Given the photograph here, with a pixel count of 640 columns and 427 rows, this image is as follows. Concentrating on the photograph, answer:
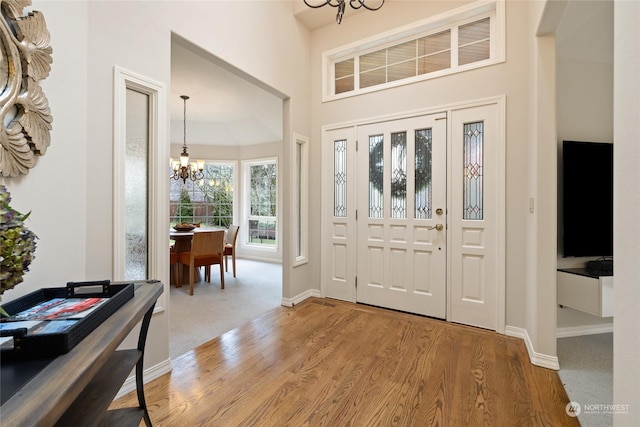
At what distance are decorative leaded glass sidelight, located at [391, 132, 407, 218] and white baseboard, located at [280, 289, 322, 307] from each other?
4.76ft

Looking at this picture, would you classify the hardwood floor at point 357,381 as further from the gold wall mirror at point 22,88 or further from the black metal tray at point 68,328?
the gold wall mirror at point 22,88

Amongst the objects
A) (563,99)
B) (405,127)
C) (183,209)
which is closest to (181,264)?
(183,209)

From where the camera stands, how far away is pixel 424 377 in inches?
80.4

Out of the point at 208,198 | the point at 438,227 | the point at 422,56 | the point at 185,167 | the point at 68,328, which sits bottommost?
the point at 68,328

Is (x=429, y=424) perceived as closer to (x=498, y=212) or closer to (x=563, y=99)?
(x=498, y=212)

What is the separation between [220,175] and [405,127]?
17.0 feet

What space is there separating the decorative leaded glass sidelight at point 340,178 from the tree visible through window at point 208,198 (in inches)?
161

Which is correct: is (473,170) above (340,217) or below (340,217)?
above

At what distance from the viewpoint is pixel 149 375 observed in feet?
6.48

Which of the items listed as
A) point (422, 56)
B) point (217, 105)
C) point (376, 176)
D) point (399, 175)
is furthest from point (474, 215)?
point (217, 105)

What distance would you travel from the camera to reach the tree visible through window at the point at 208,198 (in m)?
6.91

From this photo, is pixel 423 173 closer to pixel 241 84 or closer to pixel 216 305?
pixel 216 305

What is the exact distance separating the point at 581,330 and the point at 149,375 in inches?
146

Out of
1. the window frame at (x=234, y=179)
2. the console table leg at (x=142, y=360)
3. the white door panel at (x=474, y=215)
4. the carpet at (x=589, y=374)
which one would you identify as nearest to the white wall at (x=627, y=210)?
the carpet at (x=589, y=374)
